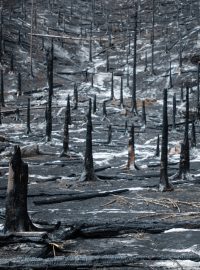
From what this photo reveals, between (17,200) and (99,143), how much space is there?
26.5m

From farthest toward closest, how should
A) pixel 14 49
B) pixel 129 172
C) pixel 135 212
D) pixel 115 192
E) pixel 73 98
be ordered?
pixel 14 49
pixel 73 98
pixel 129 172
pixel 115 192
pixel 135 212

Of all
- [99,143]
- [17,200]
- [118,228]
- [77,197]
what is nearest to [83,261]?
[118,228]

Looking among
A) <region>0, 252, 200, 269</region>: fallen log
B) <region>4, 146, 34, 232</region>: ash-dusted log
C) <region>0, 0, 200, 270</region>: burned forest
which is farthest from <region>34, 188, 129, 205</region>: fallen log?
<region>0, 252, 200, 269</region>: fallen log

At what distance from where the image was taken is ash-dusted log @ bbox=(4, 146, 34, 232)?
11.1 meters

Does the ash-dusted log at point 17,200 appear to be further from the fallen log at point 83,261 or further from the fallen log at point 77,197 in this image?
the fallen log at point 77,197

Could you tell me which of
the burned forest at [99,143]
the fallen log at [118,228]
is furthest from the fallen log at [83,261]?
the fallen log at [118,228]

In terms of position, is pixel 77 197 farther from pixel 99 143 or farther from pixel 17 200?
pixel 99 143

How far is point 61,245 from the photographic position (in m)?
10.3

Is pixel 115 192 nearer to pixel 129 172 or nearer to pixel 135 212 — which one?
pixel 135 212

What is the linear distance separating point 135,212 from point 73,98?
46017 millimetres

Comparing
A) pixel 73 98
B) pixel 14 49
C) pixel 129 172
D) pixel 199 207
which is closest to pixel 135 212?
pixel 199 207

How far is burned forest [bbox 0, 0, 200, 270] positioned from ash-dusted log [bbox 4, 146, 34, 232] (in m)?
0.02

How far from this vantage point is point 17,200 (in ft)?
37.1

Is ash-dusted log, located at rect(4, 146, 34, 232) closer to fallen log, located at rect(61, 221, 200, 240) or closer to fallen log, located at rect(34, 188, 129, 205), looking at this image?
fallen log, located at rect(61, 221, 200, 240)
